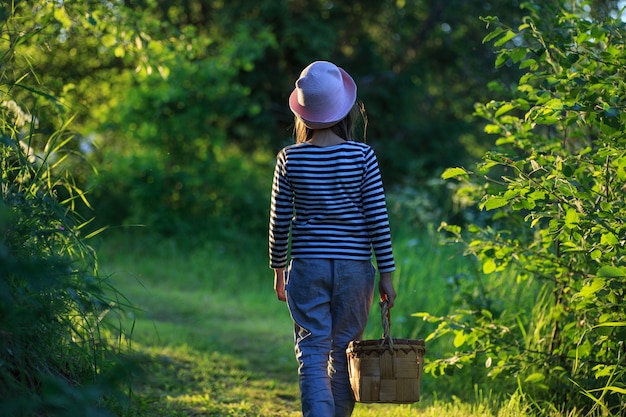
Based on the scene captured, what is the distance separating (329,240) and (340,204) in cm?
15

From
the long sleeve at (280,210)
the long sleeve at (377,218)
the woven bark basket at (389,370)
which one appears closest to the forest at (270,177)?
the long sleeve at (377,218)

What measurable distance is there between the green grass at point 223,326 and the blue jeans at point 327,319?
0.73m

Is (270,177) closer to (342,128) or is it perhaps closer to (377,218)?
(342,128)

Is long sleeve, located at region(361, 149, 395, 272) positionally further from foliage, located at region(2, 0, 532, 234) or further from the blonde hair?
foliage, located at region(2, 0, 532, 234)

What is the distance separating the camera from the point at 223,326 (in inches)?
296

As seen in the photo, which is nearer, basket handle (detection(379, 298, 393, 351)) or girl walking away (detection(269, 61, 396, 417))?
basket handle (detection(379, 298, 393, 351))

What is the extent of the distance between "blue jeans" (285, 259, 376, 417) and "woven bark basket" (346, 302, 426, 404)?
207 mm

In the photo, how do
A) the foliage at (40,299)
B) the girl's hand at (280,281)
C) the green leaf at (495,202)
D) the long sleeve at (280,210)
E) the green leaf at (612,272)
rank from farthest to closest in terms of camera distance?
the girl's hand at (280,281) < the long sleeve at (280,210) < the green leaf at (495,202) < the green leaf at (612,272) < the foliage at (40,299)

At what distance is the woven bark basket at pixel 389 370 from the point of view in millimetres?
3322

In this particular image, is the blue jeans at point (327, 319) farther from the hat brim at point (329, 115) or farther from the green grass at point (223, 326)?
the green grass at point (223, 326)

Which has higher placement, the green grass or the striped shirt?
the striped shirt

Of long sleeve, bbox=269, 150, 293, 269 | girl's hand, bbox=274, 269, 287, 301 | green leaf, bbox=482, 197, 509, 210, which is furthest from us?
girl's hand, bbox=274, 269, 287, 301

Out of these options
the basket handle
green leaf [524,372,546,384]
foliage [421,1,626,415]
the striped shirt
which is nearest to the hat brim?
the striped shirt

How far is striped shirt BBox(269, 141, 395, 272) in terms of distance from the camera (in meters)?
3.53
